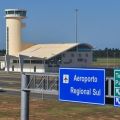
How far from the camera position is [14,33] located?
123 metres

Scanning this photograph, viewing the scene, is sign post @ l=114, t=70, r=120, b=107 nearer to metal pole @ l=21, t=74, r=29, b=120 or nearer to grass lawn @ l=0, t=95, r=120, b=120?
metal pole @ l=21, t=74, r=29, b=120

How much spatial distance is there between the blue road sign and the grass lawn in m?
15.5

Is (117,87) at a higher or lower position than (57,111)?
higher

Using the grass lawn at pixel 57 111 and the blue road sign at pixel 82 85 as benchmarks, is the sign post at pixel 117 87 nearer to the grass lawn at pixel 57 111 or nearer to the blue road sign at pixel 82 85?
the blue road sign at pixel 82 85

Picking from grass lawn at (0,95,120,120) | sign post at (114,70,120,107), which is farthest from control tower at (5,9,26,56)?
sign post at (114,70,120,107)

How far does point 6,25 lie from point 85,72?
11199 cm

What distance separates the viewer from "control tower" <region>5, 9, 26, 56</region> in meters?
123

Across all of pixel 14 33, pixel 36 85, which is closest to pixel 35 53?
pixel 14 33

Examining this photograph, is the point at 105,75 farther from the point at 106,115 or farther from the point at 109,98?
the point at 106,115

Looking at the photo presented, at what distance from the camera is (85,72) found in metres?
15.1

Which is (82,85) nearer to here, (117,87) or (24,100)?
(117,87)

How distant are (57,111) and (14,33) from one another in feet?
292

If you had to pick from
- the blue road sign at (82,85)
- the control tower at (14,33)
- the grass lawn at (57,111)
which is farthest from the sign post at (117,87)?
the control tower at (14,33)

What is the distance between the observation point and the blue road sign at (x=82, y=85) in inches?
582
